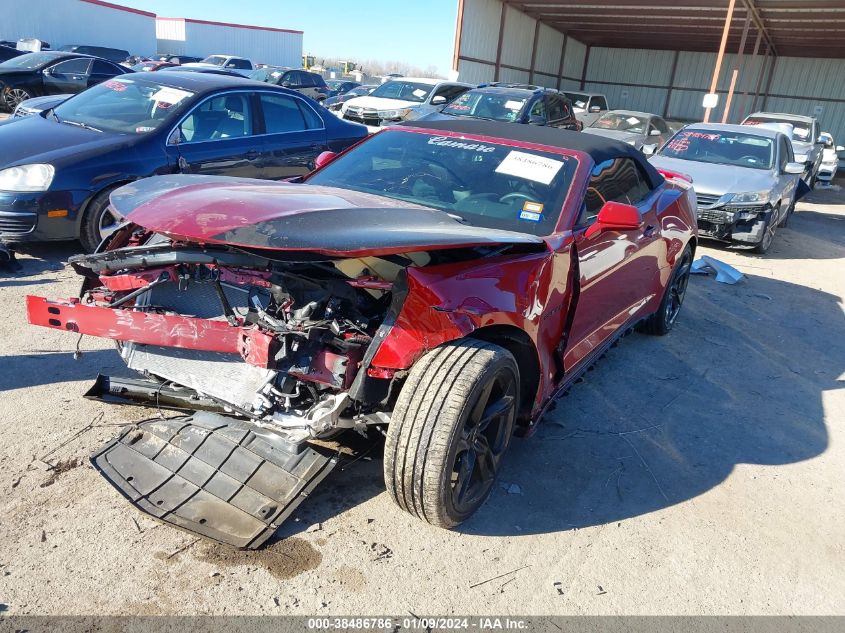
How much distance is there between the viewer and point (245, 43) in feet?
148

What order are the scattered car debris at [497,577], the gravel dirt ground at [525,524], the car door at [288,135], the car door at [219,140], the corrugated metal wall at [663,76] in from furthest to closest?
1. the corrugated metal wall at [663,76]
2. the car door at [288,135]
3. the car door at [219,140]
4. the scattered car debris at [497,577]
5. the gravel dirt ground at [525,524]

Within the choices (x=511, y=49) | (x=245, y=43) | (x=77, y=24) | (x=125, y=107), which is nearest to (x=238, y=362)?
(x=125, y=107)

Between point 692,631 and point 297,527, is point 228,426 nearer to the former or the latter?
point 297,527

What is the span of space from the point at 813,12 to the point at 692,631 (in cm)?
2358

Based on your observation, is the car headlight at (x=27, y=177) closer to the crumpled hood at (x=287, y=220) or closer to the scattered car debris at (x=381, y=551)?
the crumpled hood at (x=287, y=220)

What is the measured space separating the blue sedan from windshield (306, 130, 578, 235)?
239 cm

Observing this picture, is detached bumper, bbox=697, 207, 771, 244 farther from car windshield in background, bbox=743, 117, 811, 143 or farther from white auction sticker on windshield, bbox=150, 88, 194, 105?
car windshield in background, bbox=743, 117, 811, 143

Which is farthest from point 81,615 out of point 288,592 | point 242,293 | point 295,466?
point 242,293

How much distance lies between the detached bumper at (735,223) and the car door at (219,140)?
5693 millimetres

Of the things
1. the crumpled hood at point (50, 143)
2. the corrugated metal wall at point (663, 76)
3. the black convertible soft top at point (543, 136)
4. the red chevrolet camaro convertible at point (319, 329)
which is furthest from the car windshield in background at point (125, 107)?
the corrugated metal wall at point (663, 76)

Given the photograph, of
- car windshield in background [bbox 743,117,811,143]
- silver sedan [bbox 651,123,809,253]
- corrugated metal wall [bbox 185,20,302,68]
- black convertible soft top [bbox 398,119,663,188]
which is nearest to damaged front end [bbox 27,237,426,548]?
black convertible soft top [bbox 398,119,663,188]

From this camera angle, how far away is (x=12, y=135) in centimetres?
577

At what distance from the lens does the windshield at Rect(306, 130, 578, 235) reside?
11.1ft

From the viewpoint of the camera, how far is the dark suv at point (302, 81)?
833 inches
